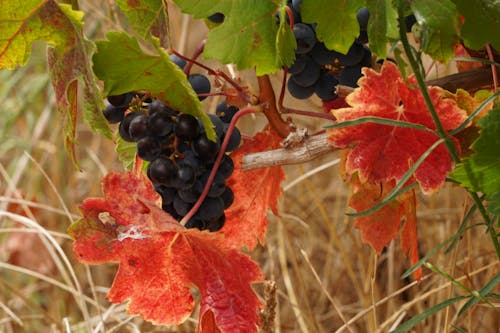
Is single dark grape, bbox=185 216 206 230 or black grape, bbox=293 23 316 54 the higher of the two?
black grape, bbox=293 23 316 54

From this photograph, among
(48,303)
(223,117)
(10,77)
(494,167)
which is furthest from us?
(10,77)

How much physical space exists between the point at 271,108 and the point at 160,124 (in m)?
0.11

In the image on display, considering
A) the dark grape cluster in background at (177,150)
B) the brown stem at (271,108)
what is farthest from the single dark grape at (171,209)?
the brown stem at (271,108)

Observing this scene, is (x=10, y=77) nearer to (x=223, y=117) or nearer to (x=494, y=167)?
(x=223, y=117)

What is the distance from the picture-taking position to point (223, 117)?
64cm

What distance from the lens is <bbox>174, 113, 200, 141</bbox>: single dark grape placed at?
1.79ft

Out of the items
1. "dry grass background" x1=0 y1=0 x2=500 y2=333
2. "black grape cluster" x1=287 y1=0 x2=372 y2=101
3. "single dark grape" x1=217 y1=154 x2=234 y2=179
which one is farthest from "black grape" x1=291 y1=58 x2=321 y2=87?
"dry grass background" x1=0 y1=0 x2=500 y2=333

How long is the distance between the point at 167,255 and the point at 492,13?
306 millimetres

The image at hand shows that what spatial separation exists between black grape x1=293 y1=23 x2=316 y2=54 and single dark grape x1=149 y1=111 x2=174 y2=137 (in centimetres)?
12

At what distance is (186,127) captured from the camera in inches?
21.5

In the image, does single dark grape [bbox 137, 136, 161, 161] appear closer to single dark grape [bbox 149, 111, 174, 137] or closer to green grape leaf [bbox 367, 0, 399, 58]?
Result: single dark grape [bbox 149, 111, 174, 137]

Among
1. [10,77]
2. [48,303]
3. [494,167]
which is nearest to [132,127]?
[494,167]

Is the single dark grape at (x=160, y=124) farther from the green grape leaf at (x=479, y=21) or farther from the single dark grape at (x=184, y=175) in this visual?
the green grape leaf at (x=479, y=21)

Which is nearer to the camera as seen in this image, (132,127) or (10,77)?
(132,127)
